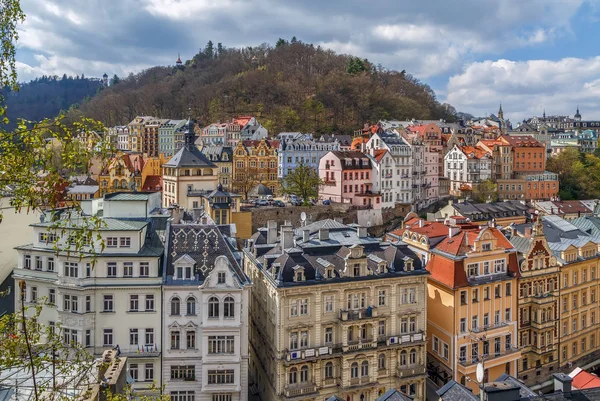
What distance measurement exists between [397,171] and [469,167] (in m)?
14.6

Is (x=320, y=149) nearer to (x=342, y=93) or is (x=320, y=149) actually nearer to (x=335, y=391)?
(x=342, y=93)

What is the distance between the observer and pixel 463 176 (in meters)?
84.1

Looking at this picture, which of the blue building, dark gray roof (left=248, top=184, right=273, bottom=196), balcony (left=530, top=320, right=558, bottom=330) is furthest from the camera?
the blue building

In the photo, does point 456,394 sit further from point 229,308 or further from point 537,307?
point 537,307

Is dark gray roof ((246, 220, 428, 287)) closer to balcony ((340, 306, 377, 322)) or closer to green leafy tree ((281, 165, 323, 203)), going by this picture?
balcony ((340, 306, 377, 322))

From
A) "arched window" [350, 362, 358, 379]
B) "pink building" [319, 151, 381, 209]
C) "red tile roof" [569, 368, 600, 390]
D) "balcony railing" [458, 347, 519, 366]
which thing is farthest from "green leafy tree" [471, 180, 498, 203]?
"red tile roof" [569, 368, 600, 390]

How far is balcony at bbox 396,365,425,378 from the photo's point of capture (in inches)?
1224

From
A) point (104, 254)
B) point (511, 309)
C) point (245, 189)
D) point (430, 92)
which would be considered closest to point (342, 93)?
point (430, 92)

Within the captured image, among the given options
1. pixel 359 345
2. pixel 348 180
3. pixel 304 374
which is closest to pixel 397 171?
pixel 348 180

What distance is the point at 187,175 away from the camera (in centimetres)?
5738

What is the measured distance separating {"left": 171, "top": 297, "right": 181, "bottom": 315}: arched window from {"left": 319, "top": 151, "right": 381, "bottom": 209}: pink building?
44.6 meters

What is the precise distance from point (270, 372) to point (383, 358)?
21.5 ft

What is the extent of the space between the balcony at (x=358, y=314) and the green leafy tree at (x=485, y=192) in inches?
2086

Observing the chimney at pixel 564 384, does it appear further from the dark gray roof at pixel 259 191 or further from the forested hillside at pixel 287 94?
the forested hillside at pixel 287 94
